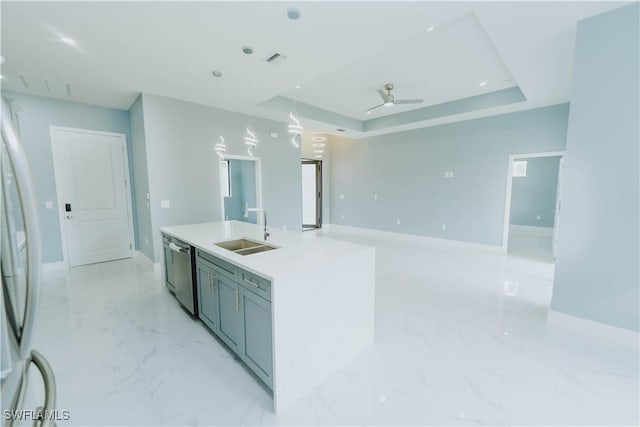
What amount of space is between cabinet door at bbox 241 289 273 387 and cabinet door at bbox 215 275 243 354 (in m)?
0.09

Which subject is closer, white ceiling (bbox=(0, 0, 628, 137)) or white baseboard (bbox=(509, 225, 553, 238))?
white ceiling (bbox=(0, 0, 628, 137))

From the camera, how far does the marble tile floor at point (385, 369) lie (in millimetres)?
1658

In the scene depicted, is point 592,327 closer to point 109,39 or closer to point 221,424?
point 221,424

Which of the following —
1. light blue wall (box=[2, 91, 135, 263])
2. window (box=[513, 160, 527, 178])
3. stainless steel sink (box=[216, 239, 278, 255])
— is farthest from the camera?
window (box=[513, 160, 527, 178])

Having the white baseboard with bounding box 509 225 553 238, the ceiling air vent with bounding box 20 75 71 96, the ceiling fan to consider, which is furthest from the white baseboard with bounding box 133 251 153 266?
the white baseboard with bounding box 509 225 553 238

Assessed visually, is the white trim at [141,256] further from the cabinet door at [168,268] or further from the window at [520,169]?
the window at [520,169]

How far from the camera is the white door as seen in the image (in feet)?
14.3

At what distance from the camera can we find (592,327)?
247 centimetres

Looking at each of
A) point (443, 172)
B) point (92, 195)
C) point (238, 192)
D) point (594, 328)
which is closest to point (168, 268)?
point (92, 195)

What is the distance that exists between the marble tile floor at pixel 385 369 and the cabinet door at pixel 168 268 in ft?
0.62

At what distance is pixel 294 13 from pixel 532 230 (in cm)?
896

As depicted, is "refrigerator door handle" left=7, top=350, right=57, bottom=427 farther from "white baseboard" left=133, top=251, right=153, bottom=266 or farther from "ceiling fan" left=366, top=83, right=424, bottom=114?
"ceiling fan" left=366, top=83, right=424, bottom=114

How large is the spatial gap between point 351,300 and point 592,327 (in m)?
2.32

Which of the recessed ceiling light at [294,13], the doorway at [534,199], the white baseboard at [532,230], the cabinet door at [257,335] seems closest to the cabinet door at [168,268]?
the cabinet door at [257,335]
